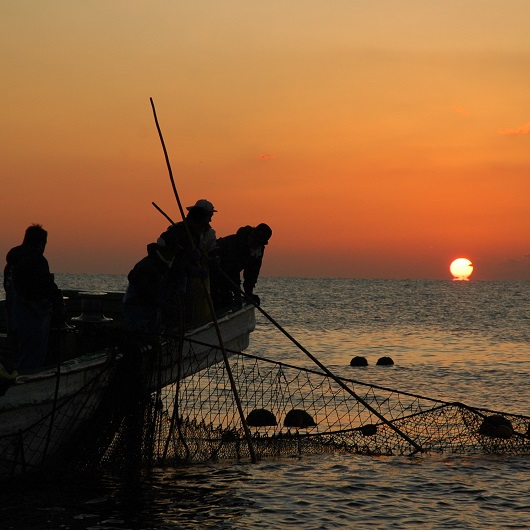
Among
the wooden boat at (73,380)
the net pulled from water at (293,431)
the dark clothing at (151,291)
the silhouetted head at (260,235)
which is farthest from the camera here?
the silhouetted head at (260,235)

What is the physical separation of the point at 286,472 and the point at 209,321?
2571 mm

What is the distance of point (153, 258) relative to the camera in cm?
1141

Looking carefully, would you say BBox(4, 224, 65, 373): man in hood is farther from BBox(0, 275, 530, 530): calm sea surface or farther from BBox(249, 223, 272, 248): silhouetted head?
BBox(249, 223, 272, 248): silhouetted head

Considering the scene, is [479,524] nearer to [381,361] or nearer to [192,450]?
[192,450]

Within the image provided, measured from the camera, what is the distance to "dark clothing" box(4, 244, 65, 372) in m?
10.6

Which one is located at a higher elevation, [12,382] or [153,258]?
[153,258]

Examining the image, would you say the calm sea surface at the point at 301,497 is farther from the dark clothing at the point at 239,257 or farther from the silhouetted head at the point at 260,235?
the silhouetted head at the point at 260,235

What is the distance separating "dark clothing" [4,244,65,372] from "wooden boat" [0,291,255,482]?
35 centimetres

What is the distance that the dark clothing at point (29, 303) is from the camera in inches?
416

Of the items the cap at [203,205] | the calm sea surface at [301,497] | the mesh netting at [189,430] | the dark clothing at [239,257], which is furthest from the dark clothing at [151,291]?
the calm sea surface at [301,497]

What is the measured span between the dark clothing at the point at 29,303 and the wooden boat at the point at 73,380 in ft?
1.16

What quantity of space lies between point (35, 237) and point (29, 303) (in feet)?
2.66

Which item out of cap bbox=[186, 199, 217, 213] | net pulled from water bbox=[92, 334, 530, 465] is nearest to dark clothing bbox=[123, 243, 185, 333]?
net pulled from water bbox=[92, 334, 530, 465]

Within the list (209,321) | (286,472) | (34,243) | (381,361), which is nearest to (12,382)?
(34,243)
